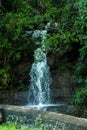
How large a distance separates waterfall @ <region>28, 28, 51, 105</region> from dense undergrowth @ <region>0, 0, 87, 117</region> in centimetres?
29

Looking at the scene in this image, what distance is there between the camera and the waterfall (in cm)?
1351

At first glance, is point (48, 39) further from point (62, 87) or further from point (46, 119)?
point (46, 119)

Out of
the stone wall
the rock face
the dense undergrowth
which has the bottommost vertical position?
the rock face

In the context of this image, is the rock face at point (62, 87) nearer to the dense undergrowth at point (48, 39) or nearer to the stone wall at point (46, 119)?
the dense undergrowth at point (48, 39)

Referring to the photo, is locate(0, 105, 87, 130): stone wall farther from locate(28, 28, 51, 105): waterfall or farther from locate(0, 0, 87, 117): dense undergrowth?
locate(28, 28, 51, 105): waterfall

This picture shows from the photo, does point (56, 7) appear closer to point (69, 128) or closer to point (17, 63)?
point (17, 63)

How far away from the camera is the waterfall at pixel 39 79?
13508 mm

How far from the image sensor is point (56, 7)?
14.5 meters

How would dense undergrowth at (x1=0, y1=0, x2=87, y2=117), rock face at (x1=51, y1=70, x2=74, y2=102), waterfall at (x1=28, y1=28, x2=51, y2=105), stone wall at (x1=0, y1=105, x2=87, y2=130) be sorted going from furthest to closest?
waterfall at (x1=28, y1=28, x2=51, y2=105), rock face at (x1=51, y1=70, x2=74, y2=102), dense undergrowth at (x1=0, y1=0, x2=87, y2=117), stone wall at (x1=0, y1=105, x2=87, y2=130)

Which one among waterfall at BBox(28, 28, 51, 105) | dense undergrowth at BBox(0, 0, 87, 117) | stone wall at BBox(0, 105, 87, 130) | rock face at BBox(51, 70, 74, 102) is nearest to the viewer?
stone wall at BBox(0, 105, 87, 130)

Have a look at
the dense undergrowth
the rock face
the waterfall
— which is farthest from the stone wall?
the waterfall

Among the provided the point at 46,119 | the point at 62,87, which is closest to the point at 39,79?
the point at 62,87

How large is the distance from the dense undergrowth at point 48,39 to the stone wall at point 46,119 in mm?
6009

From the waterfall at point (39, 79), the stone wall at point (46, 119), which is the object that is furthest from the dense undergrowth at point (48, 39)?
the stone wall at point (46, 119)
